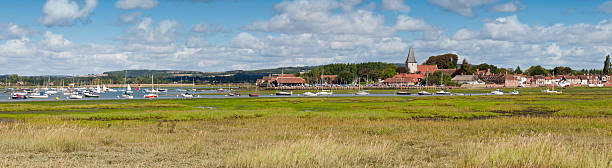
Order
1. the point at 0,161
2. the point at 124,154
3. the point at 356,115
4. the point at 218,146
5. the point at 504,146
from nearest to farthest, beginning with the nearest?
the point at 0,161, the point at 504,146, the point at 124,154, the point at 218,146, the point at 356,115

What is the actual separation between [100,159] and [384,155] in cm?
928

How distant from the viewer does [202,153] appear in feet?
61.0

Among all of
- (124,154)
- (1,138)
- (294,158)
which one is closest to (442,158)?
(294,158)

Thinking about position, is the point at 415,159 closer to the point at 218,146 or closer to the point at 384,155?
the point at 384,155

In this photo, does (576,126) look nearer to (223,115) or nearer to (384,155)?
(384,155)

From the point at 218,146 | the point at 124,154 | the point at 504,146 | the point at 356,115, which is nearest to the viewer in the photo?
the point at 504,146

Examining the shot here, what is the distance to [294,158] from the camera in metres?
15.4

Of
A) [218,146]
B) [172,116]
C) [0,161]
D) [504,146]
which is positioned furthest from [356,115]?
[0,161]

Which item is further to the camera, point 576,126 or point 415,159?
point 576,126

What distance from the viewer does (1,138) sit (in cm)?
2158

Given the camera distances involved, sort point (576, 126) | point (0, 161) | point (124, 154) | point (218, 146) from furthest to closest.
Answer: point (576, 126)
point (218, 146)
point (124, 154)
point (0, 161)

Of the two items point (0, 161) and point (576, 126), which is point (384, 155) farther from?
point (576, 126)

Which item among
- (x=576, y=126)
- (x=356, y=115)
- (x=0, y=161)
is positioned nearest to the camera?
(x=0, y=161)

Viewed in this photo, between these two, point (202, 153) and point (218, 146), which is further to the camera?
point (218, 146)
